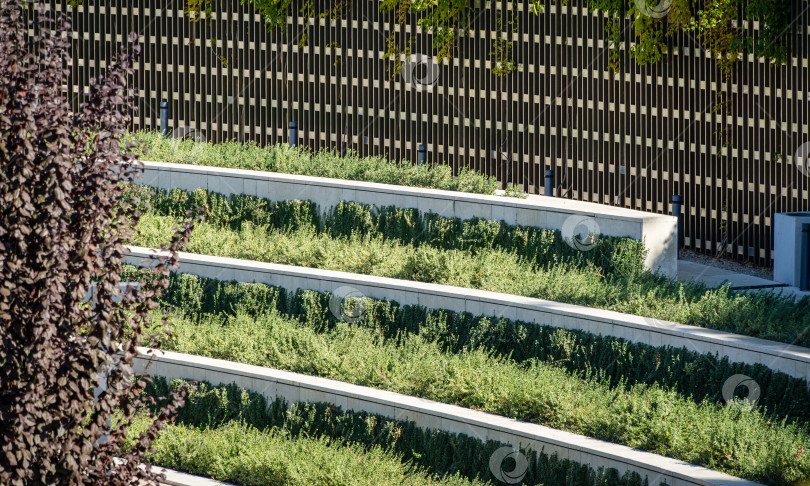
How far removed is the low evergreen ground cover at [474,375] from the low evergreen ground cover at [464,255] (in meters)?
0.58

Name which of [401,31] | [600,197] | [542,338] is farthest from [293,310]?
[401,31]

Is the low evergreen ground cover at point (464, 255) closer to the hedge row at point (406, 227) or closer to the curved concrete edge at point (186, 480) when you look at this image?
the hedge row at point (406, 227)

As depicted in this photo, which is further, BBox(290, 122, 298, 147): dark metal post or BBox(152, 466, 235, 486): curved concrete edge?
BBox(290, 122, 298, 147): dark metal post

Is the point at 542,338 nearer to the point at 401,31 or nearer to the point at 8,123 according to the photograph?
the point at 8,123

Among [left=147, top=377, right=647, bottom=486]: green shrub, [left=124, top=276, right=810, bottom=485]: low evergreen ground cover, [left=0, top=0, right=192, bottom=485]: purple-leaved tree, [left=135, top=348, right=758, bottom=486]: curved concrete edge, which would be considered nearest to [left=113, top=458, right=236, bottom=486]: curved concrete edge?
[left=147, top=377, right=647, bottom=486]: green shrub

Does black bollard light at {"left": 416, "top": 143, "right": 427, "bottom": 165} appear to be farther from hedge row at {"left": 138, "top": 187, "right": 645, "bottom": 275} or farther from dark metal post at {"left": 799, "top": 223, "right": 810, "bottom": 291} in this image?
dark metal post at {"left": 799, "top": 223, "right": 810, "bottom": 291}

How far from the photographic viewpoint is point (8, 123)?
488cm

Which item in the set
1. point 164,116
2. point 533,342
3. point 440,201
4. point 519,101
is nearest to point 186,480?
point 533,342

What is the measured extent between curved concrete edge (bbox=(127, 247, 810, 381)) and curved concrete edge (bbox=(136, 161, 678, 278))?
4.28 feet

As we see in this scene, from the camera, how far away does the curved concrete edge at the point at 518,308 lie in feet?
26.9

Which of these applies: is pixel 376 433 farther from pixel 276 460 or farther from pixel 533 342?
pixel 533 342

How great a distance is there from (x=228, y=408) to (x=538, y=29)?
667cm

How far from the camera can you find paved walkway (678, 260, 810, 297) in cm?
1064

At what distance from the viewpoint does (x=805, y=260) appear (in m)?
10.6
